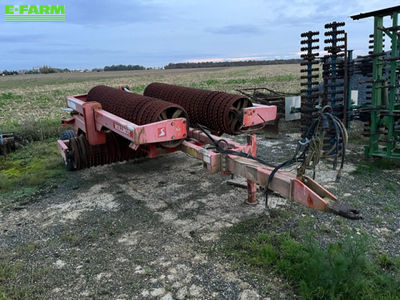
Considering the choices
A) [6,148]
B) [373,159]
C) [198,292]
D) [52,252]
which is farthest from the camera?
[6,148]

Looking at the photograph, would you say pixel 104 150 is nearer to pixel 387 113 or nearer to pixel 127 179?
pixel 127 179

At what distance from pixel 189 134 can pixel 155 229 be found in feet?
5.26

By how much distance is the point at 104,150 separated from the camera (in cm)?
597

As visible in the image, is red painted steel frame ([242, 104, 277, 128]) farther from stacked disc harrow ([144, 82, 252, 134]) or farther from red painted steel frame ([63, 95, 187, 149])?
red painted steel frame ([63, 95, 187, 149])

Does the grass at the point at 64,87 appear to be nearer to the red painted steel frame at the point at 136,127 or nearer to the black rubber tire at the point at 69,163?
the black rubber tire at the point at 69,163

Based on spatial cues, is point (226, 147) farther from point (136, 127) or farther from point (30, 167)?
point (30, 167)

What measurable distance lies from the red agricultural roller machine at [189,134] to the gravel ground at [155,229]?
57 cm

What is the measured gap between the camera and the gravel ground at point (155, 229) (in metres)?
3.12

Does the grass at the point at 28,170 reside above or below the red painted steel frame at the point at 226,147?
below

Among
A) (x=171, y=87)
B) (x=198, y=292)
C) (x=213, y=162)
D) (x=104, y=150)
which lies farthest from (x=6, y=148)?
(x=198, y=292)

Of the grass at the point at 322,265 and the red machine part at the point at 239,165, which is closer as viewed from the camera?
the grass at the point at 322,265

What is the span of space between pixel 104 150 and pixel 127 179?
622 mm

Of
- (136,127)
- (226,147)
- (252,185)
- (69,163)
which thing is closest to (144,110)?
(136,127)

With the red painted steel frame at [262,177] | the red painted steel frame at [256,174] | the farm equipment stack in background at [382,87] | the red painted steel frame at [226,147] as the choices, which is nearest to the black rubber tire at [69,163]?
the red painted steel frame at [226,147]
